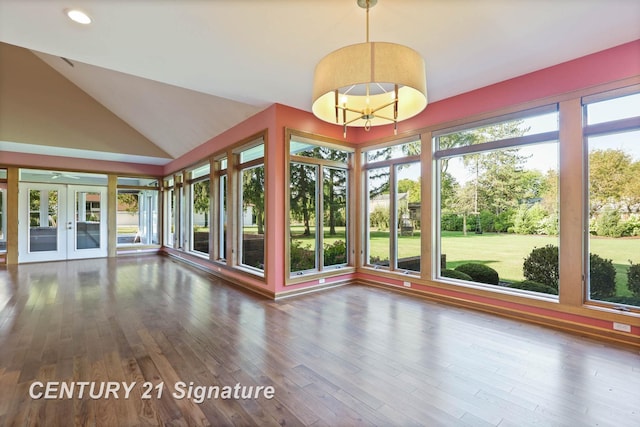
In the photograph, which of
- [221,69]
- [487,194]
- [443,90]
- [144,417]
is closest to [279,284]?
[144,417]

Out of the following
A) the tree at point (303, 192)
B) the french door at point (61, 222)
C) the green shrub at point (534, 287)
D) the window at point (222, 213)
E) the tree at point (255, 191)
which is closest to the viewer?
the green shrub at point (534, 287)

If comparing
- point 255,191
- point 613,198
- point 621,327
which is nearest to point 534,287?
point 621,327

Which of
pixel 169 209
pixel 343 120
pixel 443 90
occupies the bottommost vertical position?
pixel 169 209

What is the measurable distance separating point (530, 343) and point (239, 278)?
4.51 m

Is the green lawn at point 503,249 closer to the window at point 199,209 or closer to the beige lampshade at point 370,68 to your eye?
the beige lampshade at point 370,68

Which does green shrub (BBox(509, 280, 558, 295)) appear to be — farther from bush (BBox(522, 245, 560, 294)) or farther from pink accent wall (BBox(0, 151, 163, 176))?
pink accent wall (BBox(0, 151, 163, 176))

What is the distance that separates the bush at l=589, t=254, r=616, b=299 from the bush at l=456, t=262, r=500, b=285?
105 cm

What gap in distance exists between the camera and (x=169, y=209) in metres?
9.76

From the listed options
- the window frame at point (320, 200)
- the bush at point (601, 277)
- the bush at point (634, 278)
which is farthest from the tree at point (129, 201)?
the bush at point (634, 278)

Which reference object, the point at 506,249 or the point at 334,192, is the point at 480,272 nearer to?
the point at 506,249

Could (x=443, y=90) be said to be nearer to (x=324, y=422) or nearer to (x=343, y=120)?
→ (x=343, y=120)

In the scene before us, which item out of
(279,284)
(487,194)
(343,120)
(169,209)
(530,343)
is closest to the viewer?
(343,120)

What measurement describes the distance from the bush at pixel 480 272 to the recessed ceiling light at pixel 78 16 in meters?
5.41

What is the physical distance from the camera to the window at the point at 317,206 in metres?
5.12
